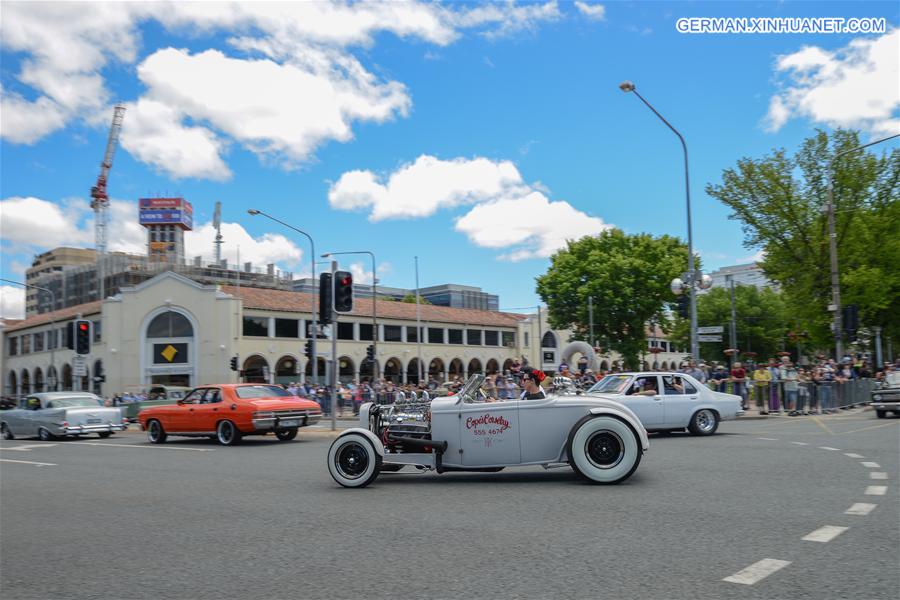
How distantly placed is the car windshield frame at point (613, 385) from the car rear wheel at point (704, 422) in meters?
1.82

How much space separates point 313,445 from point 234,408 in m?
2.32

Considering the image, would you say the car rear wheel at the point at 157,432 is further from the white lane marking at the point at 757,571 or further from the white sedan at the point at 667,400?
the white lane marking at the point at 757,571

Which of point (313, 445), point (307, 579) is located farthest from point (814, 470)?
point (313, 445)

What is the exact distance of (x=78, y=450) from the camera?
57.6 feet

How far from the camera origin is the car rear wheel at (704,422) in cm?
1633

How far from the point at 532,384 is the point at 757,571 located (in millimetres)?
4703

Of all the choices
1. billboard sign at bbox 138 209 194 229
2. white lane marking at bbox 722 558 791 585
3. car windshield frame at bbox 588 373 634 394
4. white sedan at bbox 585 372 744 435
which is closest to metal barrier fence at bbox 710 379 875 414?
white sedan at bbox 585 372 744 435

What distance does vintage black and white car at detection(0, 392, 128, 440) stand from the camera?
835 inches

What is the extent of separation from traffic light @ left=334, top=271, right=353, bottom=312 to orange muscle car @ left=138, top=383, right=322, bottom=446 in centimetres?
268

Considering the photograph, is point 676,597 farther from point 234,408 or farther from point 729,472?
point 234,408

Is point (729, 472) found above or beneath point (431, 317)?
beneath

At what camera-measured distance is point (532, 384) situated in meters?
9.52

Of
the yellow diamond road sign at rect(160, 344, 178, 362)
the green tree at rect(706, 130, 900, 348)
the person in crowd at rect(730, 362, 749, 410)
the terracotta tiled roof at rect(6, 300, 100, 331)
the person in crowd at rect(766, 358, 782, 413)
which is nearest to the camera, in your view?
the person in crowd at rect(766, 358, 782, 413)

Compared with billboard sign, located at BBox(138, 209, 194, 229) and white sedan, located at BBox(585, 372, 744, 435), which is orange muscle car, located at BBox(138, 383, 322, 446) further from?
billboard sign, located at BBox(138, 209, 194, 229)
